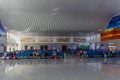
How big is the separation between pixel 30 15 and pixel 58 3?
5.58 meters

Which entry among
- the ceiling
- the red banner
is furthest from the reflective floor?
the red banner

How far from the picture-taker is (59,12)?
62.7 feet

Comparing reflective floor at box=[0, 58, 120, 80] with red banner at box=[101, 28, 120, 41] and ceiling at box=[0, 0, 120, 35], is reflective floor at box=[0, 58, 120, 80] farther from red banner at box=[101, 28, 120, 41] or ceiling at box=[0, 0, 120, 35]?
red banner at box=[101, 28, 120, 41]

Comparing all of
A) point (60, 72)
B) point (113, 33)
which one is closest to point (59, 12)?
point (113, 33)

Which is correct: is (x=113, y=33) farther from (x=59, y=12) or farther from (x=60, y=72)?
(x=60, y=72)

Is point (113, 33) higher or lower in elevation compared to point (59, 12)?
lower

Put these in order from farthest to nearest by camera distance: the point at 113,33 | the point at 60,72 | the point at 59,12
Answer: the point at 113,33, the point at 59,12, the point at 60,72

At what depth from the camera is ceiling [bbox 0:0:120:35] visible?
15664 millimetres

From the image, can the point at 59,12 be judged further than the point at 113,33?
No

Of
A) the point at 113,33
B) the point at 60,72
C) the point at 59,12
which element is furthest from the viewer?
→ the point at 113,33

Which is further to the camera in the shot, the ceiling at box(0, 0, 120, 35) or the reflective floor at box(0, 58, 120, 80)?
the ceiling at box(0, 0, 120, 35)

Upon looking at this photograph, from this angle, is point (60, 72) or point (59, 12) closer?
point (60, 72)

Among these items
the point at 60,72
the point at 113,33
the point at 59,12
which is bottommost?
the point at 60,72

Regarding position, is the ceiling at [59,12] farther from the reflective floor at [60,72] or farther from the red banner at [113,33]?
the reflective floor at [60,72]
